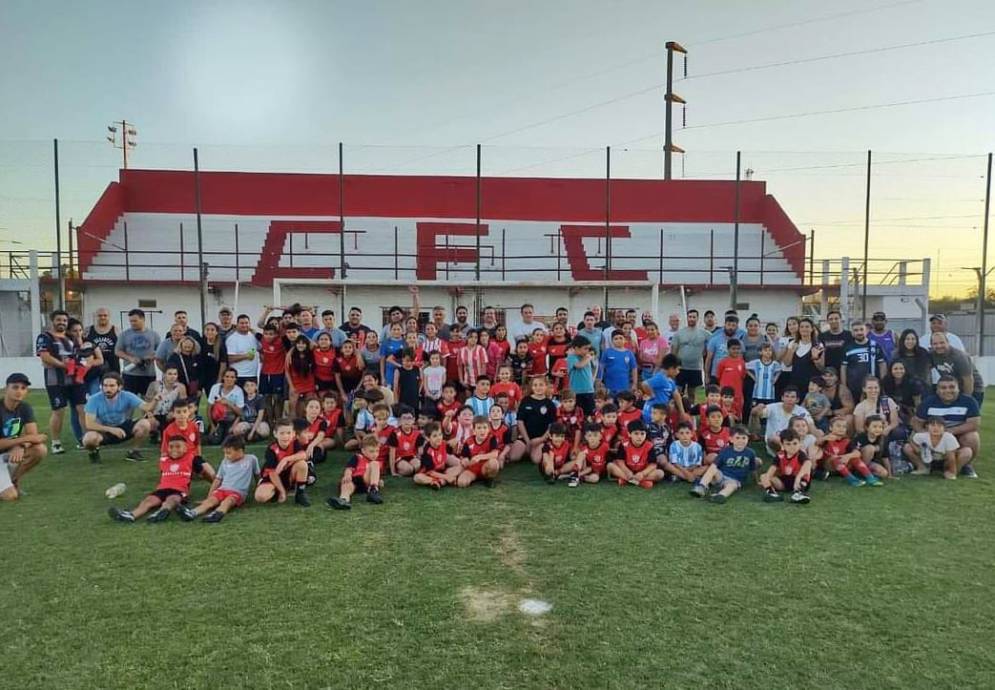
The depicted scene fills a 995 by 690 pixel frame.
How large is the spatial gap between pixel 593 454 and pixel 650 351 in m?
2.68

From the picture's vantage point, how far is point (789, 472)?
19.0 feet

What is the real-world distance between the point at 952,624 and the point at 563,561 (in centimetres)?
204

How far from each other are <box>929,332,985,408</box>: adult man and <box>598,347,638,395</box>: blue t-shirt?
10.5 ft

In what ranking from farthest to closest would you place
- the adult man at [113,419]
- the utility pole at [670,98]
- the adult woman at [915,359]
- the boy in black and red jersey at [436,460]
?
the utility pole at [670,98] < the adult woman at [915,359] < the adult man at [113,419] < the boy in black and red jersey at [436,460]

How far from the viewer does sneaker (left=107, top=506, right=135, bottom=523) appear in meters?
4.94

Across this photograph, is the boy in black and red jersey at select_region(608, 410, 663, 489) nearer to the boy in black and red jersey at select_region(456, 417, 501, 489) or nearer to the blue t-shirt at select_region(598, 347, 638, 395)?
the boy in black and red jersey at select_region(456, 417, 501, 489)

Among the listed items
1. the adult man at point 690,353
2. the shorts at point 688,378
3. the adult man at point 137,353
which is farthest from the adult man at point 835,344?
the adult man at point 137,353

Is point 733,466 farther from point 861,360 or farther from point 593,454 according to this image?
point 861,360

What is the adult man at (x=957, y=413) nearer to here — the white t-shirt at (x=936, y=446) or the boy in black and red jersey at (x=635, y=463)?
the white t-shirt at (x=936, y=446)

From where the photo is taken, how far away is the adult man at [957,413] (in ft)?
21.7

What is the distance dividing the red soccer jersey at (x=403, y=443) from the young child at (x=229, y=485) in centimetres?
136

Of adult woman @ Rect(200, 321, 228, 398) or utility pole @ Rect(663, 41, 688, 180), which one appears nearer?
adult woman @ Rect(200, 321, 228, 398)

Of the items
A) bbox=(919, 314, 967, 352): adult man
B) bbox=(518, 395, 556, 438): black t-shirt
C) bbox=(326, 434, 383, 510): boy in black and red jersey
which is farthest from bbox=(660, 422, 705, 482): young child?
bbox=(919, 314, 967, 352): adult man

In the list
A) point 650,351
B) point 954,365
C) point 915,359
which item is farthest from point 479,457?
point 954,365
